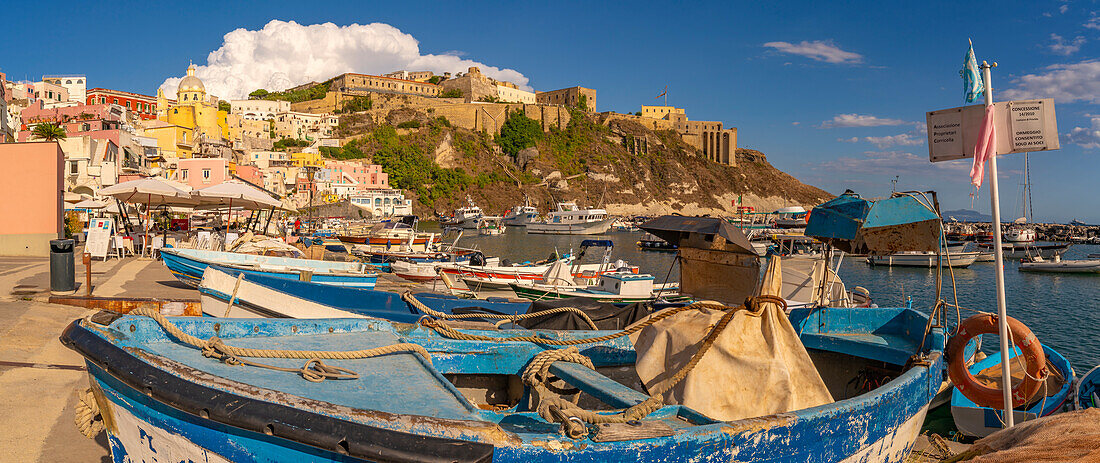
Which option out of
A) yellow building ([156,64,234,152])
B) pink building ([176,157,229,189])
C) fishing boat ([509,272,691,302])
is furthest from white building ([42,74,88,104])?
fishing boat ([509,272,691,302])

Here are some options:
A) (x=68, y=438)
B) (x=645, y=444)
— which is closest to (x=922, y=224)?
(x=645, y=444)

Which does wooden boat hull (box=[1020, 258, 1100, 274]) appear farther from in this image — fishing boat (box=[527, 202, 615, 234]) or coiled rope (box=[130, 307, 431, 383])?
coiled rope (box=[130, 307, 431, 383])

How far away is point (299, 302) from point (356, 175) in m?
82.7

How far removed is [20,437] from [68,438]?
0.95 feet

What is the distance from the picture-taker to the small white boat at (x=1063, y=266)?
1375 inches

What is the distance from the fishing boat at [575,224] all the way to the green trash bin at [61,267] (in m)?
62.2

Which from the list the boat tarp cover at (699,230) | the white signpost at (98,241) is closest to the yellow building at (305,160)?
the white signpost at (98,241)

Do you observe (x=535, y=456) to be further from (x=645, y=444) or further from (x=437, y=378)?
(x=437, y=378)

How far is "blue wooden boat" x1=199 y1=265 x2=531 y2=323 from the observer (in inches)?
304

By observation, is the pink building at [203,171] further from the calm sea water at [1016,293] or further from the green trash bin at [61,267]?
the green trash bin at [61,267]

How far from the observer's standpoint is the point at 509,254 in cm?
4278

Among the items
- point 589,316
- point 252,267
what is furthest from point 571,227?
point 589,316

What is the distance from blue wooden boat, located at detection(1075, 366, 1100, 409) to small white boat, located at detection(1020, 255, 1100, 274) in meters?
36.1

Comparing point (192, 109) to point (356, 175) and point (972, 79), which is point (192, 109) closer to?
point (356, 175)
